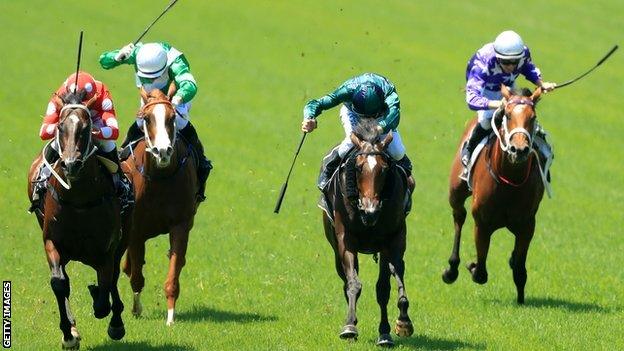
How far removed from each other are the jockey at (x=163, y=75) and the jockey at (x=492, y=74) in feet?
10.0

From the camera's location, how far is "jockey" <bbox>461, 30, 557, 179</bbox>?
1357cm

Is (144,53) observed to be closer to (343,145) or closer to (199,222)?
(343,145)

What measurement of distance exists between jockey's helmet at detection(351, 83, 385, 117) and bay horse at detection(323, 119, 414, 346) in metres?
0.42

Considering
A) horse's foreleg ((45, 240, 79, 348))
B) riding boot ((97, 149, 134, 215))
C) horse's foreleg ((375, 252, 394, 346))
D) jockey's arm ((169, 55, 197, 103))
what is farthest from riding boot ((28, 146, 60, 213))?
horse's foreleg ((375, 252, 394, 346))

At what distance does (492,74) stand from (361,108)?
119 inches

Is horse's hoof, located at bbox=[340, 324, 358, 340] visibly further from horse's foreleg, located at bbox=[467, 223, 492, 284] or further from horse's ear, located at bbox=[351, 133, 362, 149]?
horse's foreleg, located at bbox=[467, 223, 492, 284]

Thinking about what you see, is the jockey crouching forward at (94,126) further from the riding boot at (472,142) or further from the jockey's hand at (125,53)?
the riding boot at (472,142)

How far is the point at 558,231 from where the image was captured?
2084cm

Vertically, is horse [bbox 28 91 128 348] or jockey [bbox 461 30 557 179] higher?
jockey [bbox 461 30 557 179]

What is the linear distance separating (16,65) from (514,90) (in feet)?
85.2

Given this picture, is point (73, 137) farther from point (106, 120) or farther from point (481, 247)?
point (481, 247)

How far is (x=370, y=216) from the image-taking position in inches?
415

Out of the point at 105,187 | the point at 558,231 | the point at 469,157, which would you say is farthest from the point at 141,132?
the point at 558,231

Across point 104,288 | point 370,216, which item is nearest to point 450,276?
point 370,216
